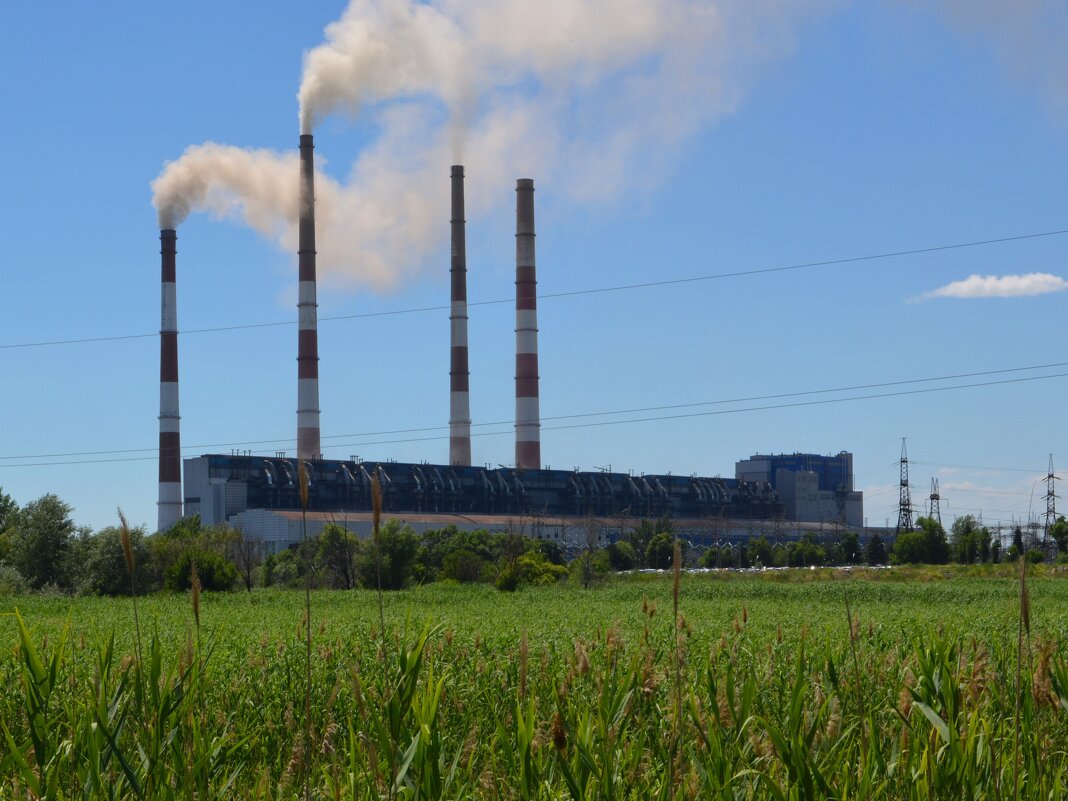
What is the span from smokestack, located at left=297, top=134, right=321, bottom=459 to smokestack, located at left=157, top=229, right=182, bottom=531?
6198 millimetres

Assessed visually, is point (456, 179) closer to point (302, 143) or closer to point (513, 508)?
point (302, 143)

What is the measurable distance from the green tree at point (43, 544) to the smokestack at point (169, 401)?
12.4 m

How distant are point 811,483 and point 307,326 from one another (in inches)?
1856

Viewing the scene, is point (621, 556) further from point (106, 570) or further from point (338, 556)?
point (106, 570)

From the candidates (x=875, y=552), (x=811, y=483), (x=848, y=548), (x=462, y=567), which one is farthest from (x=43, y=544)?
(x=811, y=483)

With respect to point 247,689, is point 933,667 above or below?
above

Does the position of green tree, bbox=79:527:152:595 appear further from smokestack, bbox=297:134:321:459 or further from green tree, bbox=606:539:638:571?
green tree, bbox=606:539:638:571

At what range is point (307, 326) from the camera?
2359 inches

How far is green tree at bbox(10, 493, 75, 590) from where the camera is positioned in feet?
148

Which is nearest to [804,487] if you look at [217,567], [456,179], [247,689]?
[456,179]

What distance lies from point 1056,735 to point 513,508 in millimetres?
65430

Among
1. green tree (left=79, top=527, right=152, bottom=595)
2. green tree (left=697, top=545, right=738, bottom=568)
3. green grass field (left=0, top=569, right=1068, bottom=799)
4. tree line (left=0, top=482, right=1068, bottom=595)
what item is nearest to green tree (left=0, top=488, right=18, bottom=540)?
tree line (left=0, top=482, right=1068, bottom=595)

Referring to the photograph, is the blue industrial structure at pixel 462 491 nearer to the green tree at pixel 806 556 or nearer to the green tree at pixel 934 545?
the green tree at pixel 806 556

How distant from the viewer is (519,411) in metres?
66.9
